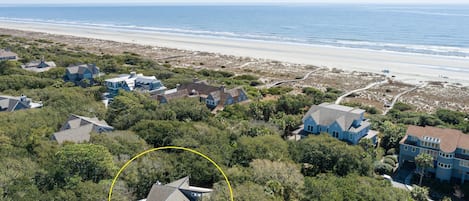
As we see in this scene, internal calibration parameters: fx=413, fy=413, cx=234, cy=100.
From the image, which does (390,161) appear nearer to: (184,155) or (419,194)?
(419,194)

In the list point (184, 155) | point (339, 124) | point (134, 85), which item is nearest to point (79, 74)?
point (134, 85)

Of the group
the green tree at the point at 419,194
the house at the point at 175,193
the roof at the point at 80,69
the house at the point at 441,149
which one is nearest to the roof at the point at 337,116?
the house at the point at 441,149

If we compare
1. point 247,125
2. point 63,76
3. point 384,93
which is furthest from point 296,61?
point 247,125

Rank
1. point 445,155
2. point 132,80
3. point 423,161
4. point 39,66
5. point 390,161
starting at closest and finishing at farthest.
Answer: point 423,161 → point 445,155 → point 390,161 → point 132,80 → point 39,66

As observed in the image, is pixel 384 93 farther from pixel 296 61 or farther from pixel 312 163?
pixel 312 163

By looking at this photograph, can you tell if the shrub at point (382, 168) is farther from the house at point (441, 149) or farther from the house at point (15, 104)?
the house at point (15, 104)
